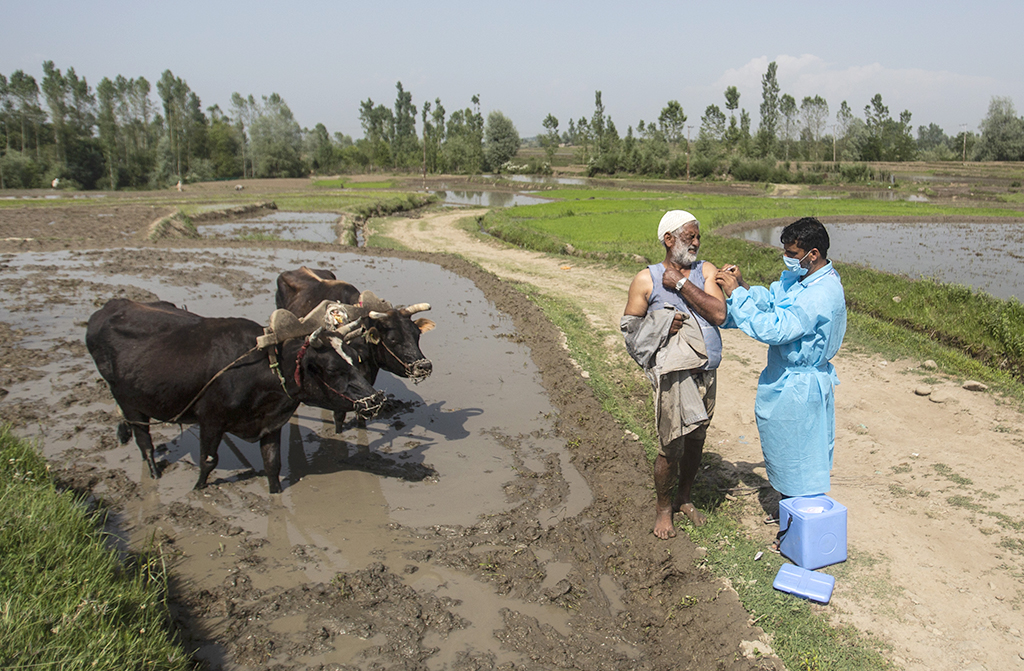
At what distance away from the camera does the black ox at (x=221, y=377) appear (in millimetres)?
4969

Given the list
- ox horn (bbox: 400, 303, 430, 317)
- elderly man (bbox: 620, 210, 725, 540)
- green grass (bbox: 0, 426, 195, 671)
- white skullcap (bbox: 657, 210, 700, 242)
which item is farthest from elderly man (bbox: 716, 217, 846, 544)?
green grass (bbox: 0, 426, 195, 671)

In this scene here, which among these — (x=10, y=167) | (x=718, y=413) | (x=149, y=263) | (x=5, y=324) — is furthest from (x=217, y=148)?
(x=718, y=413)

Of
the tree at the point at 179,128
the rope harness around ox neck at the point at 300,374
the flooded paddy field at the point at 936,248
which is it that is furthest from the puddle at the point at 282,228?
the tree at the point at 179,128

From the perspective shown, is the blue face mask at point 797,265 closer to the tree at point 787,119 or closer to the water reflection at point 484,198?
the water reflection at point 484,198

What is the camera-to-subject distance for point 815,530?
371 cm

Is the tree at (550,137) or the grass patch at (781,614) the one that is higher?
the tree at (550,137)

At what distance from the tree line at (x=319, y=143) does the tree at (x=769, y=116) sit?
0.46 feet

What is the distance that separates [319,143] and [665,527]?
79.1 meters

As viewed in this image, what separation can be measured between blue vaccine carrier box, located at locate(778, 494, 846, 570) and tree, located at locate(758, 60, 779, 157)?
62.0m

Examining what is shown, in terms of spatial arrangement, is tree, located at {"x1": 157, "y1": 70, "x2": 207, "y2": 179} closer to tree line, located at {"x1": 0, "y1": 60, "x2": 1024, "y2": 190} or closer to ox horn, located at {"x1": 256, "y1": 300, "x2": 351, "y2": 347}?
tree line, located at {"x1": 0, "y1": 60, "x2": 1024, "y2": 190}

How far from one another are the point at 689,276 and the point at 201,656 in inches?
134

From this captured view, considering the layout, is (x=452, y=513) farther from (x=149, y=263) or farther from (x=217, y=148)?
(x=217, y=148)

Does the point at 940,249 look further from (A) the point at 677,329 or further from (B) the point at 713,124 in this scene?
(B) the point at 713,124

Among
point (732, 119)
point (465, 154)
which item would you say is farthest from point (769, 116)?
point (465, 154)
